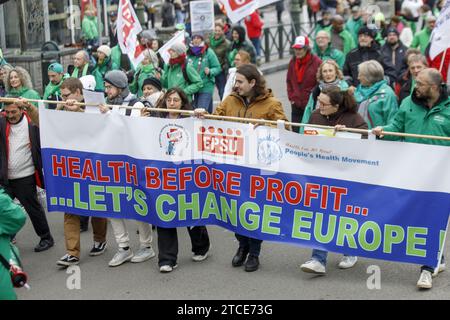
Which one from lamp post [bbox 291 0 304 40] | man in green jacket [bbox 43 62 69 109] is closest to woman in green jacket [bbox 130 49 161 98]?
man in green jacket [bbox 43 62 69 109]

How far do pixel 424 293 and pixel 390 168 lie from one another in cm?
100

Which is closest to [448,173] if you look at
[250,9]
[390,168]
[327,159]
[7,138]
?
[390,168]

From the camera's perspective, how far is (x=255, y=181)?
7.29 m

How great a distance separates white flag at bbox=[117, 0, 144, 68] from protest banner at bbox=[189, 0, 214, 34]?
11.1ft

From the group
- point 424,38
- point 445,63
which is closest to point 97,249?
point 445,63

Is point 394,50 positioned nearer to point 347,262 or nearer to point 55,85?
point 55,85

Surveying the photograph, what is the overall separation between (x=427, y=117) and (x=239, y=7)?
534 cm

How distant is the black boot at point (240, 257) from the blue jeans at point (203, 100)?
4.80 meters

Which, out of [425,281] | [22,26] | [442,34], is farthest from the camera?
[22,26]

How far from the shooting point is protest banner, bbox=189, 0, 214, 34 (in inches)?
598

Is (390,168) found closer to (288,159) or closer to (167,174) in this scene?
(288,159)

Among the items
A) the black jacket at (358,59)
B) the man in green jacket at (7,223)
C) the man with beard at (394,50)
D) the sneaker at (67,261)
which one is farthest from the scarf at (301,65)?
the man in green jacket at (7,223)

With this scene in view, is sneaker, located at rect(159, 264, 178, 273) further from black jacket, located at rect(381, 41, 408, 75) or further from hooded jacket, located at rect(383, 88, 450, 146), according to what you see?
black jacket, located at rect(381, 41, 408, 75)

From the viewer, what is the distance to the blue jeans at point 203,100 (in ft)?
40.4
